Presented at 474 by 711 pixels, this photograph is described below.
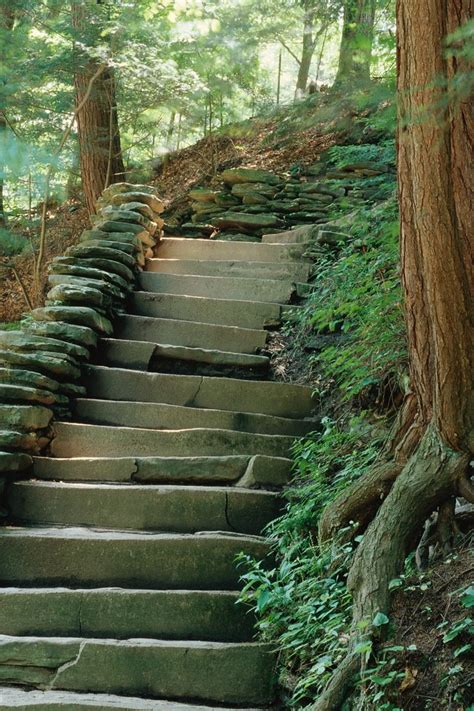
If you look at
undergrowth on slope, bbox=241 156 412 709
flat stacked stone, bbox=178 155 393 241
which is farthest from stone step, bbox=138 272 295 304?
flat stacked stone, bbox=178 155 393 241

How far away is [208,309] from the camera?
6.86 metres

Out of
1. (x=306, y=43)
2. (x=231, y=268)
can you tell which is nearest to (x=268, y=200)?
(x=231, y=268)

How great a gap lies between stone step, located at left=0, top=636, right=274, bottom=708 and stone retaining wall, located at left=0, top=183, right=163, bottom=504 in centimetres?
134

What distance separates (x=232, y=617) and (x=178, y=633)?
29 centimetres

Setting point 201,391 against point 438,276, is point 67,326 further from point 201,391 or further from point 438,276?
point 438,276

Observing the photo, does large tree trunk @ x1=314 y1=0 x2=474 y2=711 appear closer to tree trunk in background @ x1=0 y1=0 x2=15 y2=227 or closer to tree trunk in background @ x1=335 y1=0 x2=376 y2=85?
tree trunk in background @ x1=335 y1=0 x2=376 y2=85

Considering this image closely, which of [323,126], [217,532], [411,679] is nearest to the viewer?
[411,679]

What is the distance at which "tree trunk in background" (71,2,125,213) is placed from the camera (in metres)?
9.60

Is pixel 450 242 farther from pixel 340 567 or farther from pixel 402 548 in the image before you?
pixel 340 567

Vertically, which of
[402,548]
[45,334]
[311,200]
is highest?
[311,200]

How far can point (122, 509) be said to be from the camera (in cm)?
466

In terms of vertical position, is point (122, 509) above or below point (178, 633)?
above

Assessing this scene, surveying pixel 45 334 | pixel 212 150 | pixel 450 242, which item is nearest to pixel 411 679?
pixel 450 242

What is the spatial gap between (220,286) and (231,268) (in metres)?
0.47
